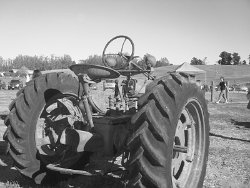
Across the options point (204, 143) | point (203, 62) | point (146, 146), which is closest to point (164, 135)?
point (146, 146)

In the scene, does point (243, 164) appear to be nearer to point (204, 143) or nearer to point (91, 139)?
point (204, 143)

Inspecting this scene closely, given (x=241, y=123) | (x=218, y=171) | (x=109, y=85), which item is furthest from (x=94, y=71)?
(x=241, y=123)

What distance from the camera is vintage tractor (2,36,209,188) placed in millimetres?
2834

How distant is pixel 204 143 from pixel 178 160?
18.0 inches

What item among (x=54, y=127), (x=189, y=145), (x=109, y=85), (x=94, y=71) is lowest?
(x=189, y=145)

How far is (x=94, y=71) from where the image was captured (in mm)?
3602

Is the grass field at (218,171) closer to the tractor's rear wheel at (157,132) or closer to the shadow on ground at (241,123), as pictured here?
the tractor's rear wheel at (157,132)

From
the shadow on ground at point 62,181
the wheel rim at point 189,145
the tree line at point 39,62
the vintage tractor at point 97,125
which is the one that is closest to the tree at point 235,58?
the tree line at point 39,62

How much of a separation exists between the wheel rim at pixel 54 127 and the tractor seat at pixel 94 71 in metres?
0.70

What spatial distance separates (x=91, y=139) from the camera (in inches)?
148

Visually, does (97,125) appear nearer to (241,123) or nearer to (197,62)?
(241,123)

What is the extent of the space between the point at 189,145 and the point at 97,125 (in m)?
1.17

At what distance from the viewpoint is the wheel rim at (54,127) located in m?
4.09

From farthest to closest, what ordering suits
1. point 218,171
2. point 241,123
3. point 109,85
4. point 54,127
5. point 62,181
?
point 241,123 → point 218,171 → point 109,85 → point 62,181 → point 54,127
